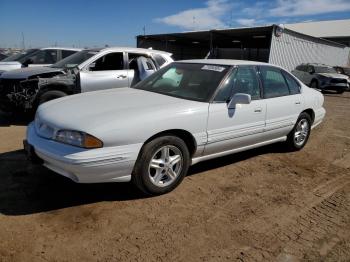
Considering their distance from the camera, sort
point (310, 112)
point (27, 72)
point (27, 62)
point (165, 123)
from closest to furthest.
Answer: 1. point (165, 123)
2. point (310, 112)
3. point (27, 72)
4. point (27, 62)

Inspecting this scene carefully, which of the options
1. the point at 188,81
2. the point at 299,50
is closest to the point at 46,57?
the point at 188,81

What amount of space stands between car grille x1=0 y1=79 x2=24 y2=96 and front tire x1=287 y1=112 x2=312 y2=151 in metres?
5.33

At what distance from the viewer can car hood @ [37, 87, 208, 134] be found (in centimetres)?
361

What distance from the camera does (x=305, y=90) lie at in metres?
6.05

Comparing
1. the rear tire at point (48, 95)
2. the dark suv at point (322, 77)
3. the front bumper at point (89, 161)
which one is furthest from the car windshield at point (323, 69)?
the front bumper at point (89, 161)

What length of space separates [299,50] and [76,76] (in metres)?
16.7

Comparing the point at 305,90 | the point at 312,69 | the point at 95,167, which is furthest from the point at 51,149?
the point at 312,69

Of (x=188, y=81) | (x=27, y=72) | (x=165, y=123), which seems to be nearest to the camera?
(x=165, y=123)

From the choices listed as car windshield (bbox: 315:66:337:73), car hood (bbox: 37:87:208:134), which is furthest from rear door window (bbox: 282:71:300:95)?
car windshield (bbox: 315:66:337:73)

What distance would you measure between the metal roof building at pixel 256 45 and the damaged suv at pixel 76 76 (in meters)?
11.1

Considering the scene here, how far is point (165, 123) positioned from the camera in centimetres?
384

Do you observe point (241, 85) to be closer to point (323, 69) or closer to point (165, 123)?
point (165, 123)

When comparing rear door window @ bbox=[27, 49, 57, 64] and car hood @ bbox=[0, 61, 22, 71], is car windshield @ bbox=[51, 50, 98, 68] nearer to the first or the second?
rear door window @ bbox=[27, 49, 57, 64]

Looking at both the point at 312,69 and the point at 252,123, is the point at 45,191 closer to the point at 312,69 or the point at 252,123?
the point at 252,123
